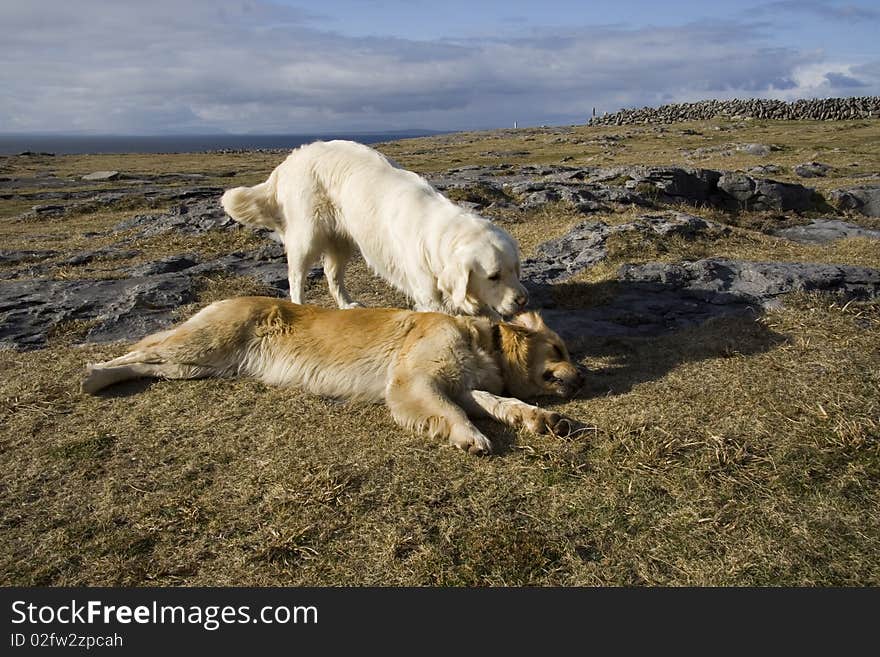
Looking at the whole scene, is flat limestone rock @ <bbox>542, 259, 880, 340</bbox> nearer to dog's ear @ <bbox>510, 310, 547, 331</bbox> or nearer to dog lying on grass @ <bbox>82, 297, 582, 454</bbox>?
dog's ear @ <bbox>510, 310, 547, 331</bbox>

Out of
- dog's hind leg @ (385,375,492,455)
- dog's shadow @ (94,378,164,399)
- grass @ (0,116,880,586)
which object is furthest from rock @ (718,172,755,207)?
dog's shadow @ (94,378,164,399)

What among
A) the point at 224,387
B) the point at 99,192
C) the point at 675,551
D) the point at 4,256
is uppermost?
the point at 99,192

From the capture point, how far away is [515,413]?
15.9 feet

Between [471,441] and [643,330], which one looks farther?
[643,330]

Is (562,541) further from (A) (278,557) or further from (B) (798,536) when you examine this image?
(A) (278,557)

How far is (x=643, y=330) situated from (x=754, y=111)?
66266 mm

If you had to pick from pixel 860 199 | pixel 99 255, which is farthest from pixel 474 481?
pixel 860 199

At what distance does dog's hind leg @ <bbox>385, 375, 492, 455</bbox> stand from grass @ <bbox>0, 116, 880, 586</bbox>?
114mm

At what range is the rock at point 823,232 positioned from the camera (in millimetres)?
Result: 11648

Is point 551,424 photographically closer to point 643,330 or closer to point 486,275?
point 486,275

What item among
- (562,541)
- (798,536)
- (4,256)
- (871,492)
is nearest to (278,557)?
(562,541)

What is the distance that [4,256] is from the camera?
12102 millimetres

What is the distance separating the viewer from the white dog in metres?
5.90

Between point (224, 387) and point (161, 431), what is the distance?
0.84 metres
